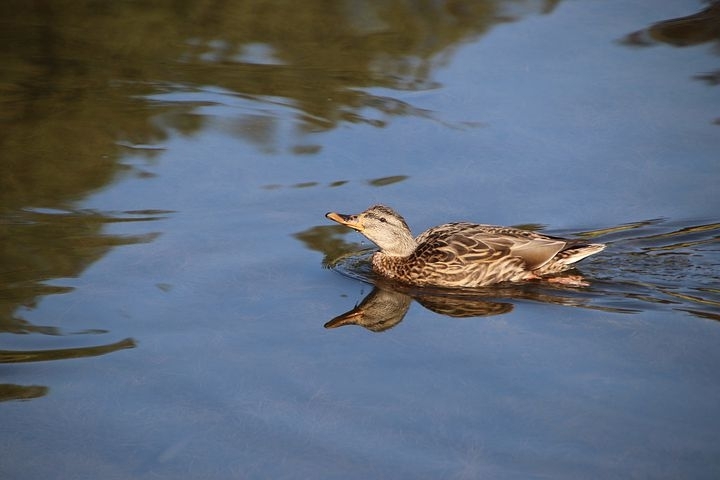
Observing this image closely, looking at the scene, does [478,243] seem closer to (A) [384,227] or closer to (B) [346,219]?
(A) [384,227]

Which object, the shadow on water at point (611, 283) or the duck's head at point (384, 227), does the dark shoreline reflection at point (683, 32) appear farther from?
the duck's head at point (384, 227)

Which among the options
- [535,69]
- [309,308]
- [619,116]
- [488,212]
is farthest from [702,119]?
[309,308]

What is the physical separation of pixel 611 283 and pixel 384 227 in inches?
80.8

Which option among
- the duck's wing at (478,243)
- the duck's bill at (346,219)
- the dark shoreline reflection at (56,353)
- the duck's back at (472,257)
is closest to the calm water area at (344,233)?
the dark shoreline reflection at (56,353)

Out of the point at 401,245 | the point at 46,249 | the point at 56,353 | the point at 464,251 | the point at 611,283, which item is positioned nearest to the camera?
the point at 56,353

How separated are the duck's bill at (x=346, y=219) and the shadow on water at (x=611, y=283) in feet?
1.29

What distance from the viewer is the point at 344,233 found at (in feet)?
36.6

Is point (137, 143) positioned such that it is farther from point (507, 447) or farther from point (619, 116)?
point (507, 447)

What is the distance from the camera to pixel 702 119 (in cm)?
1262

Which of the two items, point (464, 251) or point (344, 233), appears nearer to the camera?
point (464, 251)

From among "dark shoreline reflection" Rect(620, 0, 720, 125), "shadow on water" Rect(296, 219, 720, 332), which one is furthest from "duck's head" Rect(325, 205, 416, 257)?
"dark shoreline reflection" Rect(620, 0, 720, 125)

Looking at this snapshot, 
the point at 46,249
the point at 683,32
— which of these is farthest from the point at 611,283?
the point at 683,32

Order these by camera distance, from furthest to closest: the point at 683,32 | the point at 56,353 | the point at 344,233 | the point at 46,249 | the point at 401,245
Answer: the point at 683,32 < the point at 344,233 < the point at 401,245 < the point at 46,249 < the point at 56,353

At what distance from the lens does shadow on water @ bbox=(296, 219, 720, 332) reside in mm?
9422
